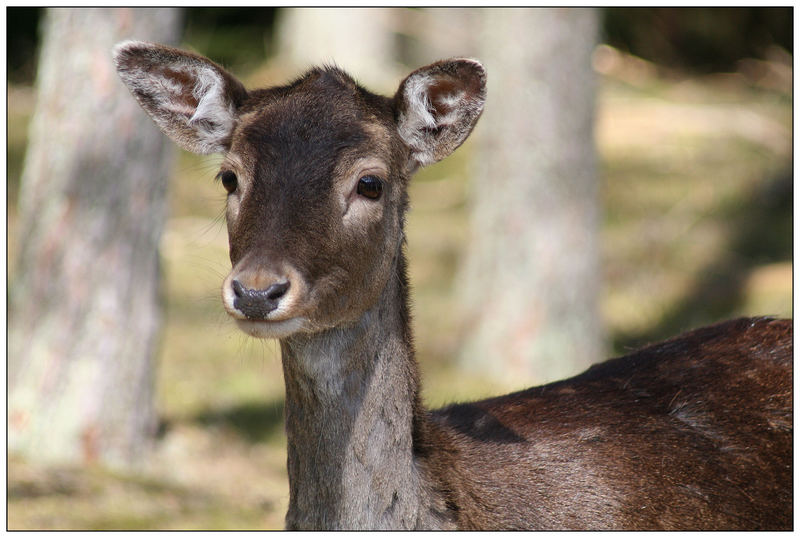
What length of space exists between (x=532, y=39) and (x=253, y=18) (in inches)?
412

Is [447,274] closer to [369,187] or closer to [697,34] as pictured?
[697,34]

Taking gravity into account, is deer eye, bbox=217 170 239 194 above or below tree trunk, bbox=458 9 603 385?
below

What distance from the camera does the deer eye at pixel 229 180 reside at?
4039 millimetres

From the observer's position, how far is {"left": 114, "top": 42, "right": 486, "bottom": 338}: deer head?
11.8ft

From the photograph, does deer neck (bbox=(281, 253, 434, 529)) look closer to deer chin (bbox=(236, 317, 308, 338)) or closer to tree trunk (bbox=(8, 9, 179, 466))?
deer chin (bbox=(236, 317, 308, 338))

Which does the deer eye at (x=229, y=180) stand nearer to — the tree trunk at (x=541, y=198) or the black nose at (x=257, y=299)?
the black nose at (x=257, y=299)

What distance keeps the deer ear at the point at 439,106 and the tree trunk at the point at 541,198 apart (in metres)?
5.01

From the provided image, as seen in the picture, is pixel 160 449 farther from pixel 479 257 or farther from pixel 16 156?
pixel 16 156

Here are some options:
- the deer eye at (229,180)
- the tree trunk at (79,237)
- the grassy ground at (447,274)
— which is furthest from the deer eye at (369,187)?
the tree trunk at (79,237)

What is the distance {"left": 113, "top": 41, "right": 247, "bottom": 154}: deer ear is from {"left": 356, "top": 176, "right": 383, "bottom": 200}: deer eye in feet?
2.33

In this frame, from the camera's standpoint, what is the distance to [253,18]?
738 inches

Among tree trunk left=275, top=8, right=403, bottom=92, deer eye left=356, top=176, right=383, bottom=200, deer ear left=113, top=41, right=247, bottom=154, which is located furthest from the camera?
tree trunk left=275, top=8, right=403, bottom=92

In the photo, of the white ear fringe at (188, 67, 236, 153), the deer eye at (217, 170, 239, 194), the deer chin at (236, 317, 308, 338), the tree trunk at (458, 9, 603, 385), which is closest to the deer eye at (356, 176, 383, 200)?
the deer eye at (217, 170, 239, 194)

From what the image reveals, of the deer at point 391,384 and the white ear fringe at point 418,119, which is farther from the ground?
the white ear fringe at point 418,119
